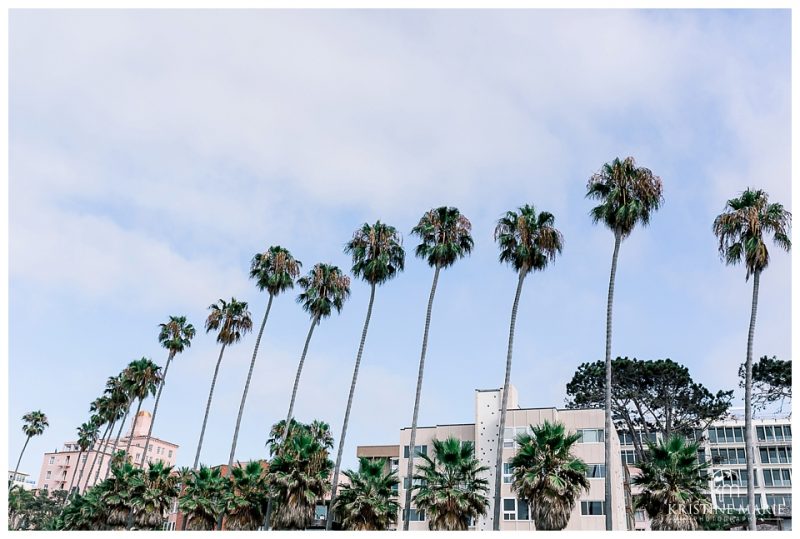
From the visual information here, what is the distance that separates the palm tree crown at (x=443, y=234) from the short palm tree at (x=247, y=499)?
1979 centimetres

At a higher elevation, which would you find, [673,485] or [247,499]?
[673,485]

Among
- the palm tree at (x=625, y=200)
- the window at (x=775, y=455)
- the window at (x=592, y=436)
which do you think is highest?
the palm tree at (x=625, y=200)

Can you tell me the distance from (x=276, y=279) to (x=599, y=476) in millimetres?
32757

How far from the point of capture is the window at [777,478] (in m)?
88.5

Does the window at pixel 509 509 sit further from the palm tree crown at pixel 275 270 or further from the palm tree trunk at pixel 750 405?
the palm tree crown at pixel 275 270

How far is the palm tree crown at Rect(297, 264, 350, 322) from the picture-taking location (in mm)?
55562

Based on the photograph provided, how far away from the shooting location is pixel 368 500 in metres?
35.3

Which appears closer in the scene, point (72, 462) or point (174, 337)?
point (174, 337)

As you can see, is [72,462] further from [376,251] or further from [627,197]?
[627,197]

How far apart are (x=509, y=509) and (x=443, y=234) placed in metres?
22.8

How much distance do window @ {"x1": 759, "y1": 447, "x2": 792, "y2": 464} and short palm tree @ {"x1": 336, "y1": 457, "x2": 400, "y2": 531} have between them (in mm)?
77232

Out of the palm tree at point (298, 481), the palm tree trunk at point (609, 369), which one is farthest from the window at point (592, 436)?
the palm tree at point (298, 481)

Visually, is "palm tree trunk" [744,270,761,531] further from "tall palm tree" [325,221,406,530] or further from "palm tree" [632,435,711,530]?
"tall palm tree" [325,221,406,530]

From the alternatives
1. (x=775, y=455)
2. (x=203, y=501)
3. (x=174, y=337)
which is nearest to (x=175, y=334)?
(x=174, y=337)
